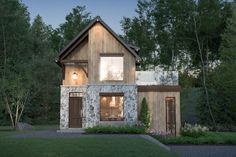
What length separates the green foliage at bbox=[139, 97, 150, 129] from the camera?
28.3 m

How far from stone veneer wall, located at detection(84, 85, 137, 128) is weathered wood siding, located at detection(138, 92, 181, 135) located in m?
0.96

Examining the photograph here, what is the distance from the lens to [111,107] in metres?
28.5

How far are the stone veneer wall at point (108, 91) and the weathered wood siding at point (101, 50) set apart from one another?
518mm

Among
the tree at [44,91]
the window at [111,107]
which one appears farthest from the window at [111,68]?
the tree at [44,91]

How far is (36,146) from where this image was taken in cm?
1648

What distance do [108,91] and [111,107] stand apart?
110cm

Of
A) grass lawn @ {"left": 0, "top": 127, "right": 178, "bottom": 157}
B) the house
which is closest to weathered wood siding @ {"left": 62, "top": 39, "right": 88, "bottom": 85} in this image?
the house

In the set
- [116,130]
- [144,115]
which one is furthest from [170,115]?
[116,130]

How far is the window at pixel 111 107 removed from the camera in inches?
1115

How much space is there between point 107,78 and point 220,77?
1334 centimetres

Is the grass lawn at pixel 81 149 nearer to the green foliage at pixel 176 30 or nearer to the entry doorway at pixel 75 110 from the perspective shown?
the entry doorway at pixel 75 110

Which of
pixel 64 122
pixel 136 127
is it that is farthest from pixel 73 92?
pixel 136 127

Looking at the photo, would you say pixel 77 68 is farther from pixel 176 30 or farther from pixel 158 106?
pixel 176 30

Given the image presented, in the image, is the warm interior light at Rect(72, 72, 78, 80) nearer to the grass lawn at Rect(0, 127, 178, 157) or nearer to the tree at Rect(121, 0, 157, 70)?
the grass lawn at Rect(0, 127, 178, 157)
